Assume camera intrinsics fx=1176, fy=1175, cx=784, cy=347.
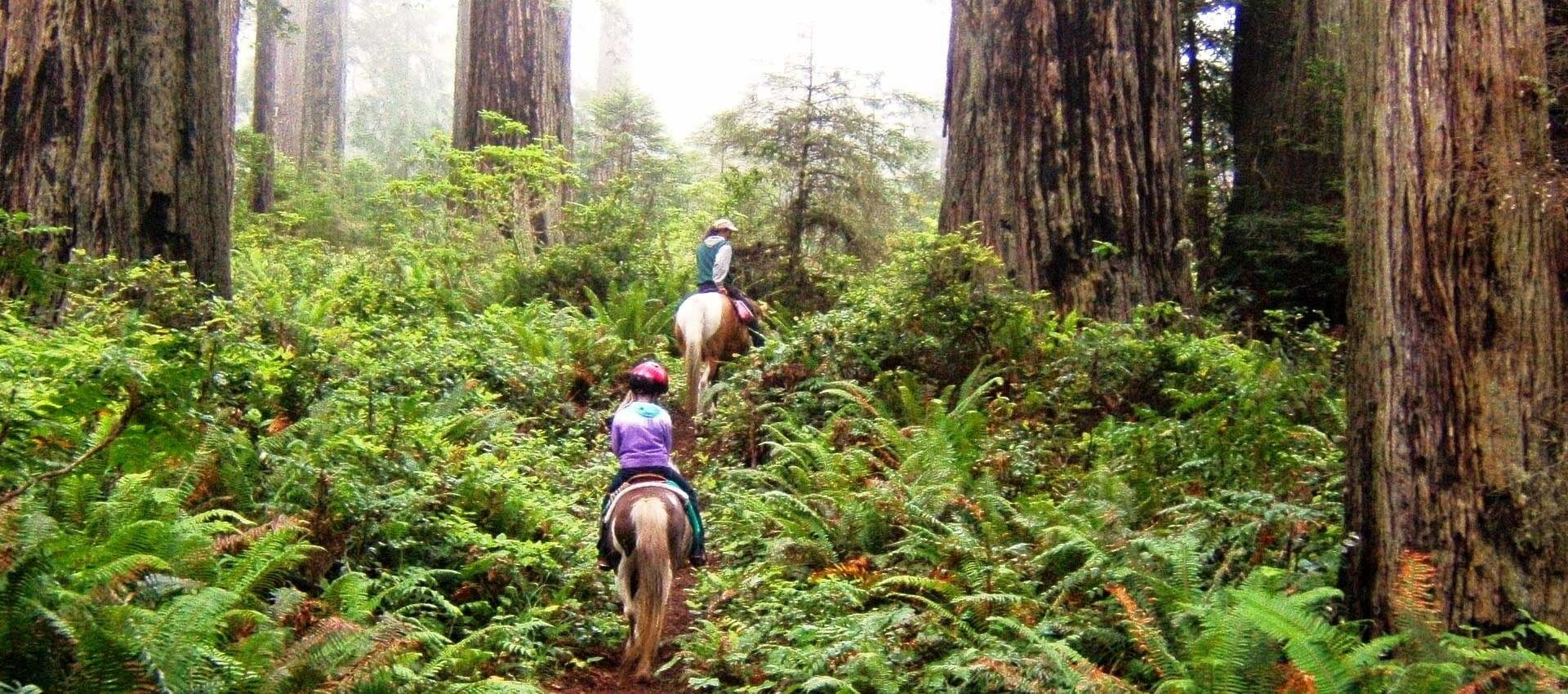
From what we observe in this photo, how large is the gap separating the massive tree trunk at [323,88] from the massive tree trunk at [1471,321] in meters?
26.2

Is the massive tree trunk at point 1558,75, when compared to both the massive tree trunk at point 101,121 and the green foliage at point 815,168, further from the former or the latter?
the green foliage at point 815,168

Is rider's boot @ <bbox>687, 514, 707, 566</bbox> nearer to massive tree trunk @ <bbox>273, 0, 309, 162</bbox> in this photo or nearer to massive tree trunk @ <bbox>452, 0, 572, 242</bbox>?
massive tree trunk @ <bbox>452, 0, 572, 242</bbox>

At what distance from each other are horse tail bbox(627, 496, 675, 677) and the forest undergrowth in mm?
178

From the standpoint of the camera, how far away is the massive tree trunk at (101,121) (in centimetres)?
800

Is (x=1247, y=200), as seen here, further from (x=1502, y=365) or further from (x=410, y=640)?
(x=410, y=640)

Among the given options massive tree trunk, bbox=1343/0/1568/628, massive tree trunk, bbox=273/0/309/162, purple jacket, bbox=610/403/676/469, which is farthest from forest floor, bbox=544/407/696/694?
massive tree trunk, bbox=273/0/309/162

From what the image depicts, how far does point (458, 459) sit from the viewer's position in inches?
296

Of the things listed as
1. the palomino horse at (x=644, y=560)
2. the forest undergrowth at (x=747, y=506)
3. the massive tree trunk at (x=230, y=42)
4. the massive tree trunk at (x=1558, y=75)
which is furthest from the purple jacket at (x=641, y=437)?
the massive tree trunk at (x=230, y=42)

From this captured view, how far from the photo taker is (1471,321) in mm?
4195

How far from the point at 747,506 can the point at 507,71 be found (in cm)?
1202

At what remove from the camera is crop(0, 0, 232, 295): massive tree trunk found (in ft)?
26.2

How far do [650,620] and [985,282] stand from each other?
432cm

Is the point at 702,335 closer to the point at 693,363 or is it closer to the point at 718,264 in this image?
the point at 693,363

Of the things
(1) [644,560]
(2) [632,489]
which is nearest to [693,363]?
(2) [632,489]
